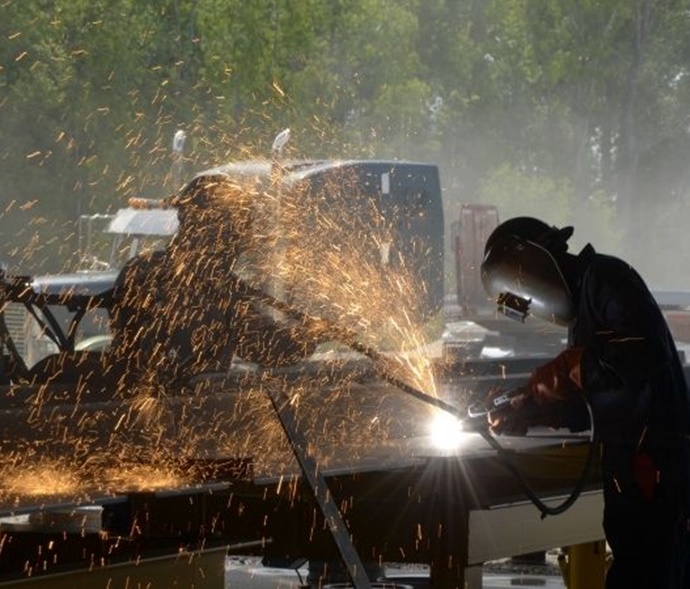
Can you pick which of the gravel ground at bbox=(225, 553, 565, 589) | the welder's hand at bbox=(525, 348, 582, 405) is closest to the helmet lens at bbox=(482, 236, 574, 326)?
the welder's hand at bbox=(525, 348, 582, 405)

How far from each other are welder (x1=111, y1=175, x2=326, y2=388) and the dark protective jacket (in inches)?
163

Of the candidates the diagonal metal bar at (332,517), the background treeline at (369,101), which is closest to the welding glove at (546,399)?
the diagonal metal bar at (332,517)

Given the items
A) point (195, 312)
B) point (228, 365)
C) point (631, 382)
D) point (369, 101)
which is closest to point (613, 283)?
point (631, 382)

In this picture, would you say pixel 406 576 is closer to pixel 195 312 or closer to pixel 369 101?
pixel 195 312

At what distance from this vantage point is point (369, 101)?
49.6 metres

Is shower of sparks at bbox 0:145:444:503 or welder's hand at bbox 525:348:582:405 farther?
shower of sparks at bbox 0:145:444:503

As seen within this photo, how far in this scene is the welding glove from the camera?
5.73 meters

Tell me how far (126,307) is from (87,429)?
4.14 metres

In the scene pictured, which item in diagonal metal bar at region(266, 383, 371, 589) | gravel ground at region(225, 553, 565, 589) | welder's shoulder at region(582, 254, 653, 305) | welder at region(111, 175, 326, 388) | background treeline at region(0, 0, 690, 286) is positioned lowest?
diagonal metal bar at region(266, 383, 371, 589)

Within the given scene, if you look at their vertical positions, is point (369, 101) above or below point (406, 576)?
above

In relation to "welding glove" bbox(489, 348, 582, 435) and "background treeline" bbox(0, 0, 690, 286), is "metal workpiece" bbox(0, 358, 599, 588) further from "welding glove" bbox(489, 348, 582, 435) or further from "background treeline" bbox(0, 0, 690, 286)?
"background treeline" bbox(0, 0, 690, 286)

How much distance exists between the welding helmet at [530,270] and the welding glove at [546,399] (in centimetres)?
21

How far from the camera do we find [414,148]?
5672 centimetres

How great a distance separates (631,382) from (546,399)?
1.07 feet
